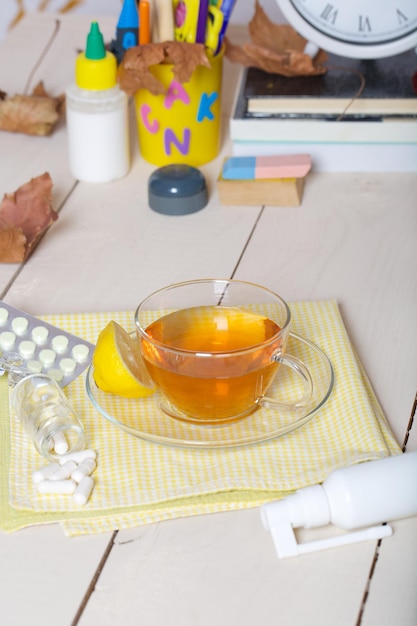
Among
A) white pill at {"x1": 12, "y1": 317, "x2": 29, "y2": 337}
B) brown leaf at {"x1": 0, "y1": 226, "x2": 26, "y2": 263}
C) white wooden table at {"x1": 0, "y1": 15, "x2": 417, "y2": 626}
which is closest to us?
white wooden table at {"x1": 0, "y1": 15, "x2": 417, "y2": 626}

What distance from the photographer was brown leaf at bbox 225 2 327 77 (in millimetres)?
1051

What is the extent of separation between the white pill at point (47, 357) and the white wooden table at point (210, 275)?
0.34ft

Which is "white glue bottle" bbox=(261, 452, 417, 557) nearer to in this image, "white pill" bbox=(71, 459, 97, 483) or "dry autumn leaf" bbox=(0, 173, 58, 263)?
"white pill" bbox=(71, 459, 97, 483)

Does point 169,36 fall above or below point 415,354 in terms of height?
above

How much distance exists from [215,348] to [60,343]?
151mm

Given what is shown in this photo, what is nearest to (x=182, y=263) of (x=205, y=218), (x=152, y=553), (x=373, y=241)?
(x=205, y=218)

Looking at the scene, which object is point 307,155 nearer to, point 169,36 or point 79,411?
point 169,36

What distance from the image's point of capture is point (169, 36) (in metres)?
0.98

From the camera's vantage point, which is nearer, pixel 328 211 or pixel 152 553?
pixel 152 553

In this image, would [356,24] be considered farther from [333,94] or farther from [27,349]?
[27,349]

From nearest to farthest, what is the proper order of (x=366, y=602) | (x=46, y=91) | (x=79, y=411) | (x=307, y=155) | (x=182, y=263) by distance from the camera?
1. (x=366, y=602)
2. (x=79, y=411)
3. (x=182, y=263)
4. (x=307, y=155)
5. (x=46, y=91)

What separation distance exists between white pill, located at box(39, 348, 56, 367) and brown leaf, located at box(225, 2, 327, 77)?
511 mm

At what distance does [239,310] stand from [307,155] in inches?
15.7

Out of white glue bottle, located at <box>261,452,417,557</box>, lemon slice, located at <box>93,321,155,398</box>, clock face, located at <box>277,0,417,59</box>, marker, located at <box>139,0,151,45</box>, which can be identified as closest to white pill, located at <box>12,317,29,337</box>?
lemon slice, located at <box>93,321,155,398</box>
